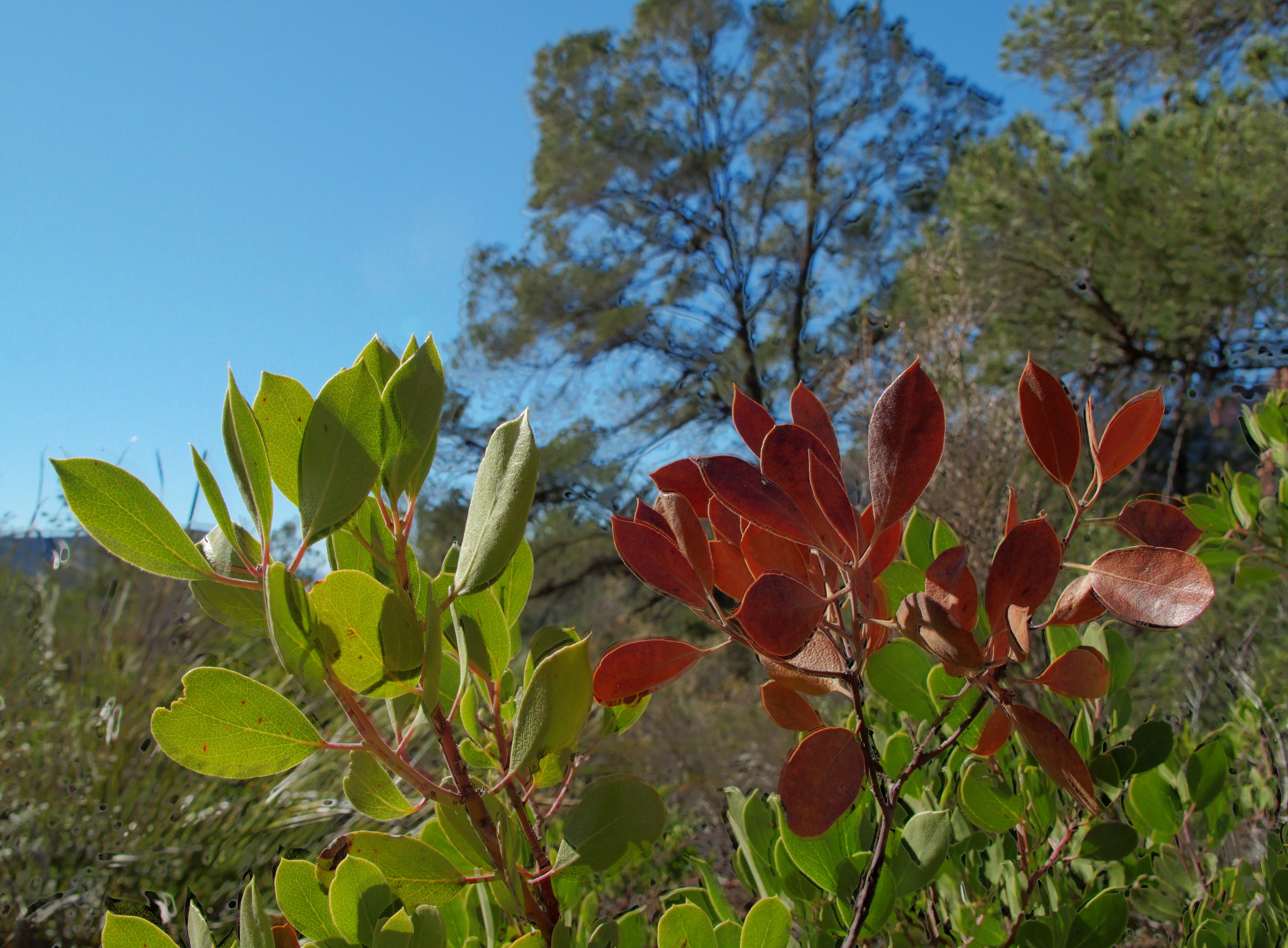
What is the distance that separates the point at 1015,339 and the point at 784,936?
18.0ft

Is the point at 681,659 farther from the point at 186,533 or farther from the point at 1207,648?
the point at 1207,648

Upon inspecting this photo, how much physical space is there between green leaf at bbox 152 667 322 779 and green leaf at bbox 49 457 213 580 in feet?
0.11

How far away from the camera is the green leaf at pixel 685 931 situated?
25cm

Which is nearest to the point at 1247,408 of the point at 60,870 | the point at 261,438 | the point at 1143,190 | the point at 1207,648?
the point at 1207,648

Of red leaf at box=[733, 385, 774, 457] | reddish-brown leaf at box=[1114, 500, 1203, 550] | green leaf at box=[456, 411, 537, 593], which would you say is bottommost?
reddish-brown leaf at box=[1114, 500, 1203, 550]

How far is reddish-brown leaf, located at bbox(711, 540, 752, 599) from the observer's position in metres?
0.31

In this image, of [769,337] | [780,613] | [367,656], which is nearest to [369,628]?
[367,656]

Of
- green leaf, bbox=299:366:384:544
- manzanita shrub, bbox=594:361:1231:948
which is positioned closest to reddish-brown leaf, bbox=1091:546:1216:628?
manzanita shrub, bbox=594:361:1231:948

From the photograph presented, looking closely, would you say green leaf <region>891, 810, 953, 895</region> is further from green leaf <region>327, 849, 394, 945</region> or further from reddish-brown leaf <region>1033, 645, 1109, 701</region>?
green leaf <region>327, 849, 394, 945</region>

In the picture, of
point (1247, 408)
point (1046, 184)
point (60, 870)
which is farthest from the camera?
point (1046, 184)

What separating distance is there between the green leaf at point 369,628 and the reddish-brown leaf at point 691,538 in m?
0.09

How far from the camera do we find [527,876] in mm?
261

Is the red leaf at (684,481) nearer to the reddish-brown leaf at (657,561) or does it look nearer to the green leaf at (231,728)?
A: the reddish-brown leaf at (657,561)

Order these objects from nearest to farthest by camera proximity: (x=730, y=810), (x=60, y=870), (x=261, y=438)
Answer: (x=261, y=438)
(x=730, y=810)
(x=60, y=870)
